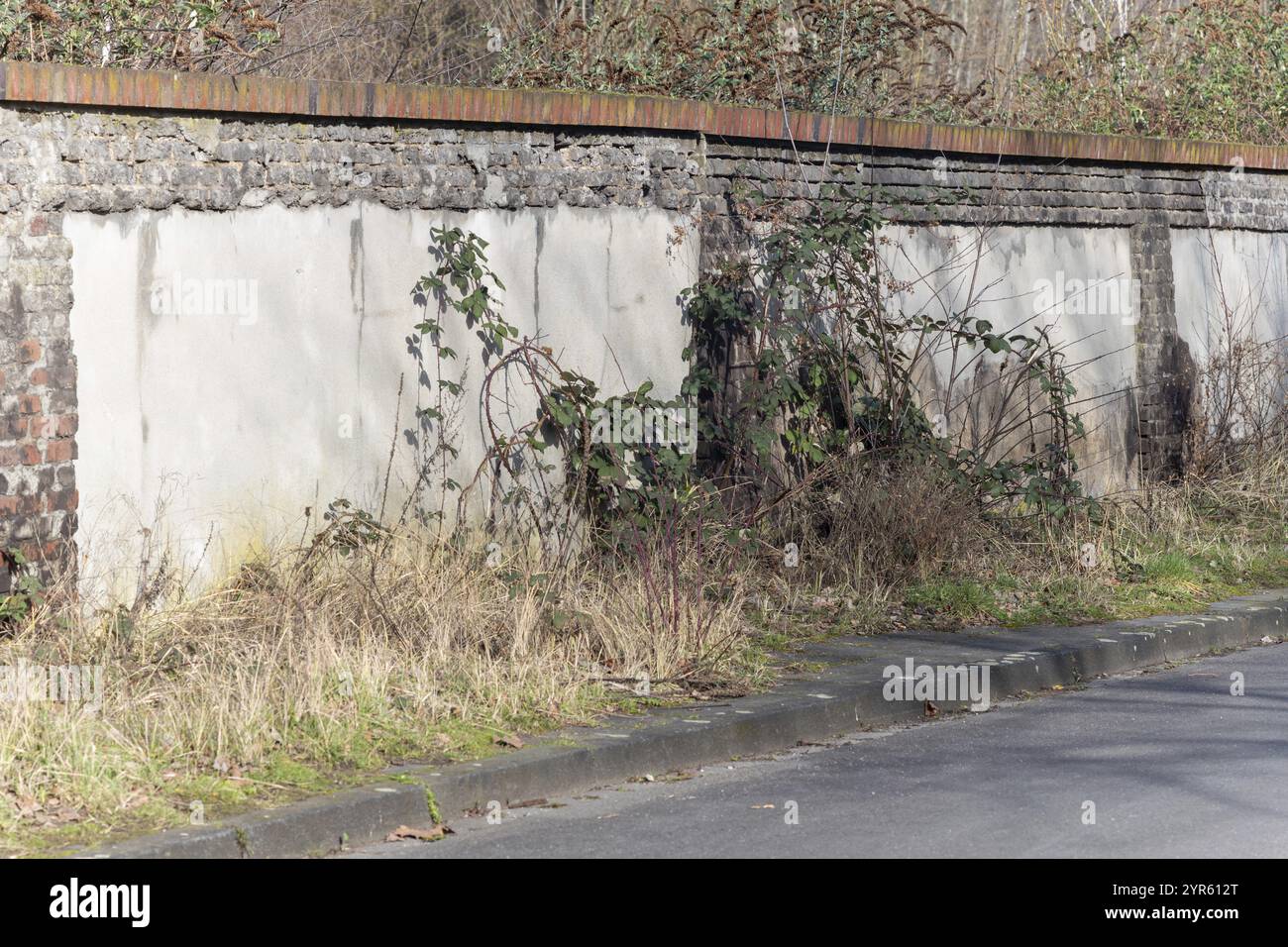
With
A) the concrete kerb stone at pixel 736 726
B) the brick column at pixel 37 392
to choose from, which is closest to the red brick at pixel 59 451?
the brick column at pixel 37 392

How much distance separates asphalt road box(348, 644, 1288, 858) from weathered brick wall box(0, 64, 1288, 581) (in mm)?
2951

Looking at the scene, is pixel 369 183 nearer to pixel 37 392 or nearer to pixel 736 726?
pixel 37 392

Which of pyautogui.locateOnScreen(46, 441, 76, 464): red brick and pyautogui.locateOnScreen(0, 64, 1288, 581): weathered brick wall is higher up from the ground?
pyautogui.locateOnScreen(0, 64, 1288, 581): weathered brick wall

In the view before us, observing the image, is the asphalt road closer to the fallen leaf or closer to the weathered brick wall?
the fallen leaf

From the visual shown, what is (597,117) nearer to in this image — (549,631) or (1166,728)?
(549,631)

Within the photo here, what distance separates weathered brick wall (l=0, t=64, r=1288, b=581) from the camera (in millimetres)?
7270

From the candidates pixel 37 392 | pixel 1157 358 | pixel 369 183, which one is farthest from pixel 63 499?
pixel 1157 358

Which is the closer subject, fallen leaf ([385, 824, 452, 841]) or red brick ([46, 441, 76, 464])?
fallen leaf ([385, 824, 452, 841])

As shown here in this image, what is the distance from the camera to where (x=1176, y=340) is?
1356cm

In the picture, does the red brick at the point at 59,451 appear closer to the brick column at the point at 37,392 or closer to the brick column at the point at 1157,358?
the brick column at the point at 37,392

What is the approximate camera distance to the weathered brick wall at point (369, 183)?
727 cm

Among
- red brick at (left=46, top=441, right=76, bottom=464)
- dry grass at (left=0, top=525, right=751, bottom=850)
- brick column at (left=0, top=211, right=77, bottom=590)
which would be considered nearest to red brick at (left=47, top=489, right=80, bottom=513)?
brick column at (left=0, top=211, right=77, bottom=590)

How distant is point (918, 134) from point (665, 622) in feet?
16.0
